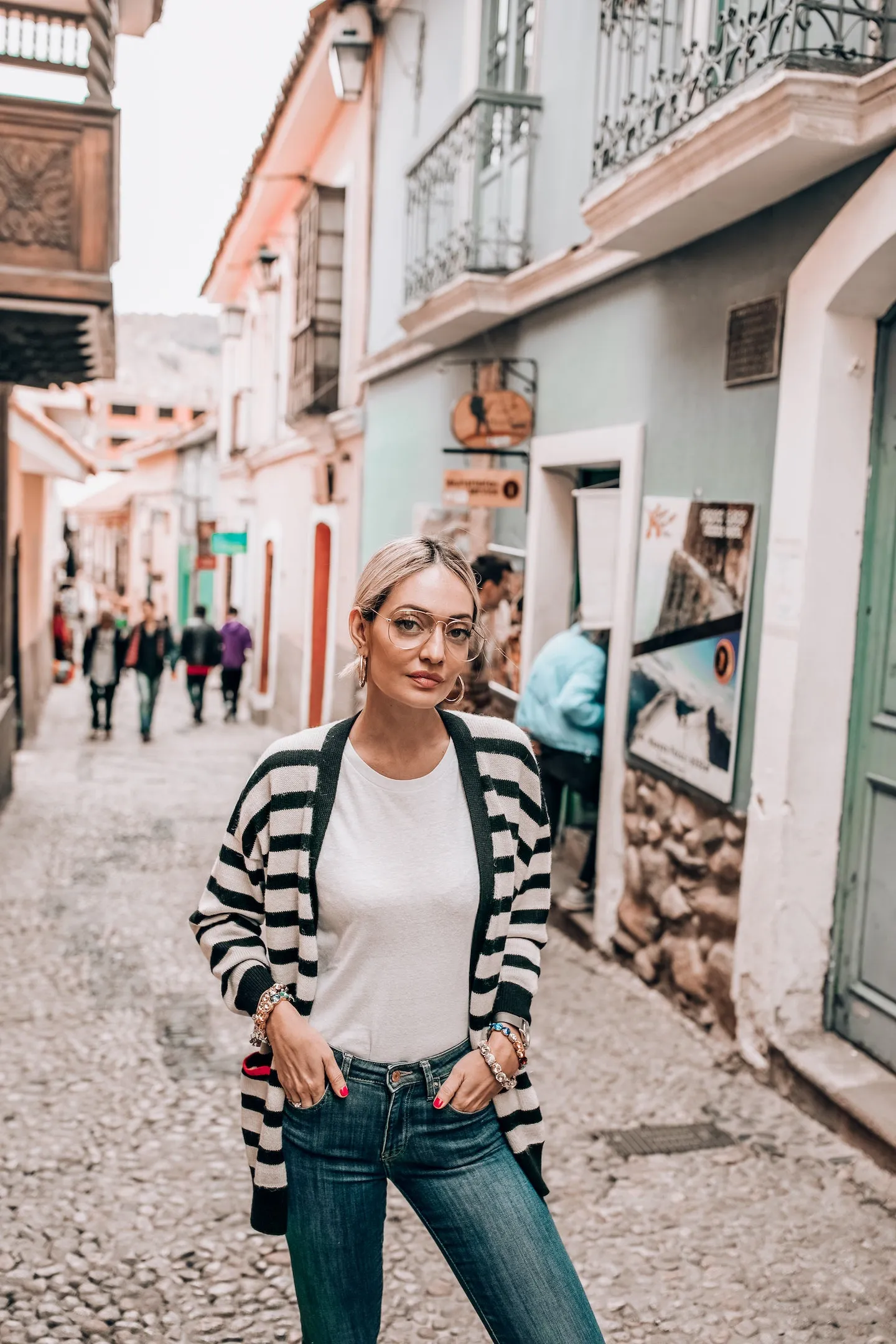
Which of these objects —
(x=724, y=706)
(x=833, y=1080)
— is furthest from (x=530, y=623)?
(x=833, y=1080)

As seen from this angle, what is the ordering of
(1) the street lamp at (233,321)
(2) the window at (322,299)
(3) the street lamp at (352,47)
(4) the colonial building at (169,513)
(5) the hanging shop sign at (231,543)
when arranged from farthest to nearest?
(4) the colonial building at (169,513) → (1) the street lamp at (233,321) → (5) the hanging shop sign at (231,543) → (2) the window at (322,299) → (3) the street lamp at (352,47)

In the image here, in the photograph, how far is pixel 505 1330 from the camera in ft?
6.86

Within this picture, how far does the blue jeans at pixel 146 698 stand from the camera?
15227mm

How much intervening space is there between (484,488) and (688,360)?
7.26ft

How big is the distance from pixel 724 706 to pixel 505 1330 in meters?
3.53

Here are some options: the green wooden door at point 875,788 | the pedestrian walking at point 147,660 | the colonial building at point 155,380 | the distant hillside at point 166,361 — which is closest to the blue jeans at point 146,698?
the pedestrian walking at point 147,660

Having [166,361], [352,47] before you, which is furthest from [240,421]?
[166,361]

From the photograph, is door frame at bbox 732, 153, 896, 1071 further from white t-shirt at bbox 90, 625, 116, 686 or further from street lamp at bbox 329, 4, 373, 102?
white t-shirt at bbox 90, 625, 116, 686

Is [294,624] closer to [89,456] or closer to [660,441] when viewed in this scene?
[89,456]

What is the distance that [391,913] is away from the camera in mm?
2158

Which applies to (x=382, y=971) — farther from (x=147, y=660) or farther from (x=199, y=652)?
(x=199, y=652)

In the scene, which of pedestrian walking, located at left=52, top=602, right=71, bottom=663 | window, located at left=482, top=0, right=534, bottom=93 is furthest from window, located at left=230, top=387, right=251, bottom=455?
window, located at left=482, top=0, right=534, bottom=93

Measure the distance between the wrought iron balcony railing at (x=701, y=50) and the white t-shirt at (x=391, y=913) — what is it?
3.20 metres

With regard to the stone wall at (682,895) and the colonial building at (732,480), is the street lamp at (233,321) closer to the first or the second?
the colonial building at (732,480)
